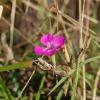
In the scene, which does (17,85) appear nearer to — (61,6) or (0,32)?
(0,32)

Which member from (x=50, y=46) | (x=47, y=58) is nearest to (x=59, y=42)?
(x=50, y=46)

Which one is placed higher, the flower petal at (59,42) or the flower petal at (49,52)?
the flower petal at (59,42)

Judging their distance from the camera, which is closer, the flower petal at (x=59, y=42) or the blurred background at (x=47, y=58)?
the flower petal at (x=59, y=42)

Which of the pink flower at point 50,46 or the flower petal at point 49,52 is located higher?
the pink flower at point 50,46

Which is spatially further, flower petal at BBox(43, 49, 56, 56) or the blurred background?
the blurred background

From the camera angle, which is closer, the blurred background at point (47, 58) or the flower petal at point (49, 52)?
Result: the flower petal at point (49, 52)

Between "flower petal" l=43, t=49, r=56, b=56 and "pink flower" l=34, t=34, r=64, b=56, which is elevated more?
"pink flower" l=34, t=34, r=64, b=56

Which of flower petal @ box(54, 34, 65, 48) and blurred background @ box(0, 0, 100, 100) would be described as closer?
flower petal @ box(54, 34, 65, 48)

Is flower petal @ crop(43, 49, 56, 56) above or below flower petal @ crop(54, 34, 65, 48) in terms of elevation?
A: below
